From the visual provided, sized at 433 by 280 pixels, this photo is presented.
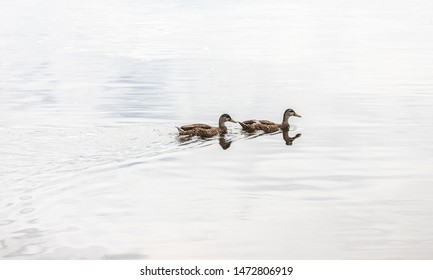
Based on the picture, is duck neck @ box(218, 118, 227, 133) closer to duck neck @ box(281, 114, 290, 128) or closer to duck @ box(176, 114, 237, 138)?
duck @ box(176, 114, 237, 138)

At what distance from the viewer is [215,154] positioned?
23562mm

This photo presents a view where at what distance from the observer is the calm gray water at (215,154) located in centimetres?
1594

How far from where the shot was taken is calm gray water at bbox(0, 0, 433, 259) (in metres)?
15.9

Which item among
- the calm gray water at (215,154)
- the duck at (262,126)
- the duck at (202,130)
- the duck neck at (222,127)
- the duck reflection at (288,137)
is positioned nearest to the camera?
the calm gray water at (215,154)

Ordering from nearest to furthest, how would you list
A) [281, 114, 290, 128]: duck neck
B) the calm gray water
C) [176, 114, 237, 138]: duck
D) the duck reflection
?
the calm gray water, [176, 114, 237, 138]: duck, the duck reflection, [281, 114, 290, 128]: duck neck

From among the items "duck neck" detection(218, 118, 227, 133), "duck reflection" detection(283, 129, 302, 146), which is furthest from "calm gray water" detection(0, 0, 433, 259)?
"duck neck" detection(218, 118, 227, 133)

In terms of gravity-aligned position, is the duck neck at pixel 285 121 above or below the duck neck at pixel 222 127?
above

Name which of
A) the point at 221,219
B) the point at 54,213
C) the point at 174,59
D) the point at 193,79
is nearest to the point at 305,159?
the point at 221,219

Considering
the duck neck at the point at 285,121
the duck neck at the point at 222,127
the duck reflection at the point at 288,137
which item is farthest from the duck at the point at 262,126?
the duck neck at the point at 222,127

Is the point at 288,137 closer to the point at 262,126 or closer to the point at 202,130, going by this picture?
the point at 262,126

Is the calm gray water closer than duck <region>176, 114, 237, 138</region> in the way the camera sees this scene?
Yes

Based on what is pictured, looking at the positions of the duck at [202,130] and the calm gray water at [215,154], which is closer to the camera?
the calm gray water at [215,154]

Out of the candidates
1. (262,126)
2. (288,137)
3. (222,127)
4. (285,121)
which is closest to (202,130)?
(222,127)

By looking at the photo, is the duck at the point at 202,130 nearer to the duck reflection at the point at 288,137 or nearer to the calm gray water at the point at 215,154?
the calm gray water at the point at 215,154
